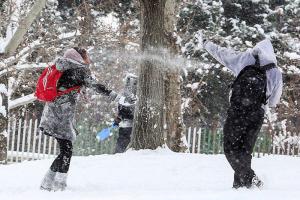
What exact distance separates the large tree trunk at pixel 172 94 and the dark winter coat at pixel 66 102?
3.39m

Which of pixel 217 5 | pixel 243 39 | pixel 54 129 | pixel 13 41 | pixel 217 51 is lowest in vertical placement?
pixel 54 129

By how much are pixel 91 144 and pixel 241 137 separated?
11145 millimetres

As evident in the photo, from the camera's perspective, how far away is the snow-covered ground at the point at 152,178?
454cm

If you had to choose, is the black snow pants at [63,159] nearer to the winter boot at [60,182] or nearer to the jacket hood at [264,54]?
the winter boot at [60,182]

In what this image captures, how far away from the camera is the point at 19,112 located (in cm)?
2077

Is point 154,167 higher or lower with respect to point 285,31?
lower

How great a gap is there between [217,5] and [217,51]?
47.9 ft

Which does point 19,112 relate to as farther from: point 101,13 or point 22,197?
point 22,197

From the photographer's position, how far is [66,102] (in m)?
5.47

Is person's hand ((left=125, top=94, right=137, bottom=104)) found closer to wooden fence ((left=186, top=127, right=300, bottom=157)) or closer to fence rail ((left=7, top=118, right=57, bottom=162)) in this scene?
wooden fence ((left=186, top=127, right=300, bottom=157))

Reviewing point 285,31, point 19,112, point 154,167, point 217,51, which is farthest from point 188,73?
point 217,51

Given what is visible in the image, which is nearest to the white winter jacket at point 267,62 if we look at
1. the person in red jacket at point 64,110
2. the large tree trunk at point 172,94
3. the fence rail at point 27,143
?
the person in red jacket at point 64,110

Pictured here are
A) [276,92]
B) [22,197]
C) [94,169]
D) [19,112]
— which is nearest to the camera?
[22,197]

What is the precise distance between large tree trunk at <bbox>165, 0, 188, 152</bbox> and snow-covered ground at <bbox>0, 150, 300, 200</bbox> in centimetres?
92
